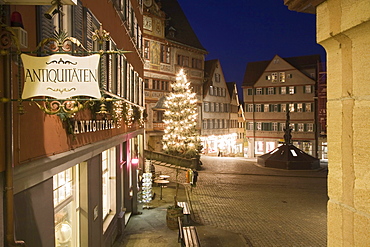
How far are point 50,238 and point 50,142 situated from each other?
4.55ft

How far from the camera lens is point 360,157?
6.95ft

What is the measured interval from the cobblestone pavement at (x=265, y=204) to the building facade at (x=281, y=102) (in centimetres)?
1522

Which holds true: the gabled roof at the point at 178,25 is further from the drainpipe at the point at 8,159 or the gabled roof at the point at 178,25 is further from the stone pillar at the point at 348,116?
the stone pillar at the point at 348,116

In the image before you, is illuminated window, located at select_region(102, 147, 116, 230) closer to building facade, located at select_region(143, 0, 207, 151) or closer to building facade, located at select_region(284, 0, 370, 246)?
building facade, located at select_region(284, 0, 370, 246)

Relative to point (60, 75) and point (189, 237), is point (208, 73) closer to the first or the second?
point (189, 237)

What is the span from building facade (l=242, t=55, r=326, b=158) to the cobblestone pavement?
49.9 ft

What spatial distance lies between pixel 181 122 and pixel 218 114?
17500 millimetres

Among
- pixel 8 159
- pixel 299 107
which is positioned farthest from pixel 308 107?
pixel 8 159

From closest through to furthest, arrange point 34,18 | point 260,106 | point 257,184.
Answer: point 34,18
point 257,184
point 260,106

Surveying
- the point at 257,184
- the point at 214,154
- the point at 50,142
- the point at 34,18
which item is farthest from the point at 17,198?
the point at 214,154

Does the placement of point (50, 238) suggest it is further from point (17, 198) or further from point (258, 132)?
point (258, 132)

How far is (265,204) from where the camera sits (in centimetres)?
1488

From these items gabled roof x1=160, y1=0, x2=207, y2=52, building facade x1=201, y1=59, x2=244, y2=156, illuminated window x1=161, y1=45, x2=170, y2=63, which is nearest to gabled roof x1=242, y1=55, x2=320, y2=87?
building facade x1=201, y1=59, x2=244, y2=156

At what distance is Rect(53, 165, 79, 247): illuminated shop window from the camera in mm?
5348
